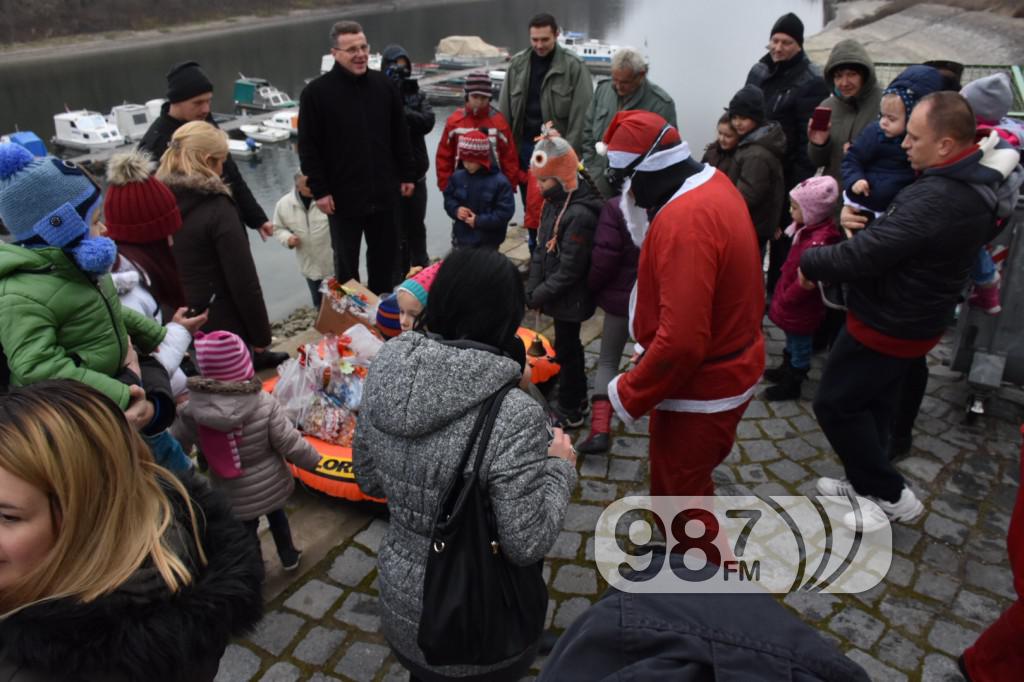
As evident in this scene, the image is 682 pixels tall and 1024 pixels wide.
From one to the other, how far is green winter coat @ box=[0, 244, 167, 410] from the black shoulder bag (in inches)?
44.5

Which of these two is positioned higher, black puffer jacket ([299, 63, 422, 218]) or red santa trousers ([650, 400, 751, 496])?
black puffer jacket ([299, 63, 422, 218])

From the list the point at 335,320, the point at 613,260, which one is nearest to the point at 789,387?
the point at 613,260

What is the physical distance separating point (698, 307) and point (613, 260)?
144cm

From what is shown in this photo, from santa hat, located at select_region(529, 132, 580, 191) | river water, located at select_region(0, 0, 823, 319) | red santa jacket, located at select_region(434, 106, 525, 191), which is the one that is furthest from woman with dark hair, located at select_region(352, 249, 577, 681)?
river water, located at select_region(0, 0, 823, 319)

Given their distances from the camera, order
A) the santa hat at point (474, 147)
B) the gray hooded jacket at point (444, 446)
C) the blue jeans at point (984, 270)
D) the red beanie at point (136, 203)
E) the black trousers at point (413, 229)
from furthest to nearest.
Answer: the black trousers at point (413, 229)
the santa hat at point (474, 147)
the blue jeans at point (984, 270)
the red beanie at point (136, 203)
the gray hooded jacket at point (444, 446)

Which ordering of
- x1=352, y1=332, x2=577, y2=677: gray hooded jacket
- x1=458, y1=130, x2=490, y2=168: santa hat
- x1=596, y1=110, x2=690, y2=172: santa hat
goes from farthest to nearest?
x1=458, y1=130, x2=490, y2=168: santa hat < x1=596, y1=110, x2=690, y2=172: santa hat < x1=352, y1=332, x2=577, y2=677: gray hooded jacket

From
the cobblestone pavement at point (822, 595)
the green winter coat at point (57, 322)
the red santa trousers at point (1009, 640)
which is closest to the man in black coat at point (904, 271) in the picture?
the cobblestone pavement at point (822, 595)

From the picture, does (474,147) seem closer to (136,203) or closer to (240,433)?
(136,203)

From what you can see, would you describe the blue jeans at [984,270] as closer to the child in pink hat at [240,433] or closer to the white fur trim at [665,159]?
the white fur trim at [665,159]

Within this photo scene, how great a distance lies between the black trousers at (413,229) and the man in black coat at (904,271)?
4.29 m

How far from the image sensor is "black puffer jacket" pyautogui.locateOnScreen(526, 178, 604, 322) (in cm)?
396

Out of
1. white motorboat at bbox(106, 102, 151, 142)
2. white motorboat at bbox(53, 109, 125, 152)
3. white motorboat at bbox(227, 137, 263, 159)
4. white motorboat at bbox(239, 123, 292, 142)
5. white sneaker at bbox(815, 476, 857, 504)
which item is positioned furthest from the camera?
white motorboat at bbox(106, 102, 151, 142)

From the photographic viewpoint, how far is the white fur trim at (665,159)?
2.72 metres

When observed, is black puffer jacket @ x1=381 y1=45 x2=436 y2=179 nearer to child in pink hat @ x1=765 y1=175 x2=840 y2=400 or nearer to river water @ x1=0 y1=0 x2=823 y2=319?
child in pink hat @ x1=765 y1=175 x2=840 y2=400
